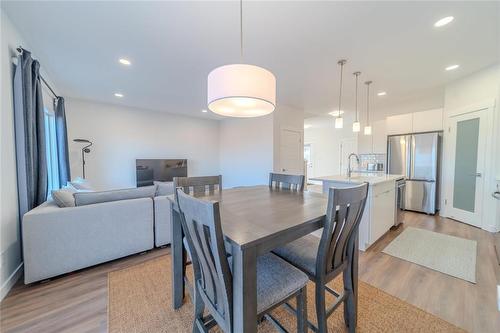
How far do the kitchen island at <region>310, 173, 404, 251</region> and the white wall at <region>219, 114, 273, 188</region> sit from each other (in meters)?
2.07

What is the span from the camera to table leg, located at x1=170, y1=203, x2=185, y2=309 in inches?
60.0

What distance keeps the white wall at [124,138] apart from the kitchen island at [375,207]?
4160mm

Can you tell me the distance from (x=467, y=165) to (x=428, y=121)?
4.65 feet

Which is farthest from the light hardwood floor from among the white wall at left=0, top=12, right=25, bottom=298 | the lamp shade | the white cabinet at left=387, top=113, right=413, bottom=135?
the white cabinet at left=387, top=113, right=413, bottom=135

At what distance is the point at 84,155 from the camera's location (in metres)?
4.26

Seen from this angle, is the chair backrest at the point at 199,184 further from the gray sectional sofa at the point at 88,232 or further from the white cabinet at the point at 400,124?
the white cabinet at the point at 400,124

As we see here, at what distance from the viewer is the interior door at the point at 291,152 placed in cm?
480

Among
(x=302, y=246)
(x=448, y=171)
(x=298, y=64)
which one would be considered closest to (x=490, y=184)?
(x=448, y=171)

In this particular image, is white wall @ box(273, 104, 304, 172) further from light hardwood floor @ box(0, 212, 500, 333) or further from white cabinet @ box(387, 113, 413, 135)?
light hardwood floor @ box(0, 212, 500, 333)

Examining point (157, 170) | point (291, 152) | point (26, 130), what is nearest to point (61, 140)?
point (157, 170)

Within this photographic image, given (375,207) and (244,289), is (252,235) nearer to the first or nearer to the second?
(244,289)

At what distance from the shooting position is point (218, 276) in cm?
86

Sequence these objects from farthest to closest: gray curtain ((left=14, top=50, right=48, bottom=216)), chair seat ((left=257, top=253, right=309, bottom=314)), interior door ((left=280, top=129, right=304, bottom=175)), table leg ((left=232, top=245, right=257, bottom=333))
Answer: interior door ((left=280, top=129, right=304, bottom=175)) < gray curtain ((left=14, top=50, right=48, bottom=216)) < chair seat ((left=257, top=253, right=309, bottom=314)) < table leg ((left=232, top=245, right=257, bottom=333))

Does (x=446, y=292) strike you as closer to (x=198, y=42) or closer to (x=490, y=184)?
(x=490, y=184)
